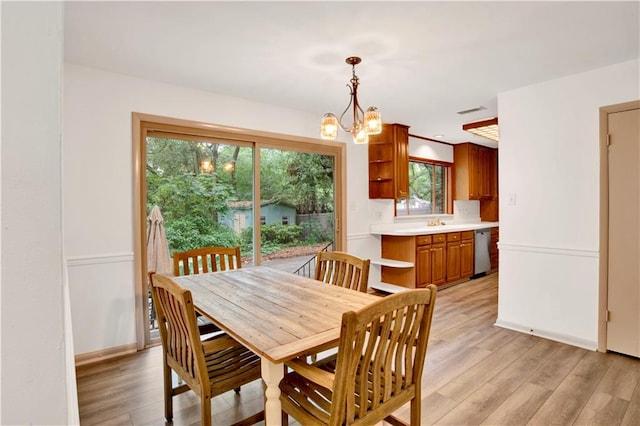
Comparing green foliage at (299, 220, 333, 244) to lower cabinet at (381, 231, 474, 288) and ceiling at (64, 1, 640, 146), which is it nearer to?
lower cabinet at (381, 231, 474, 288)

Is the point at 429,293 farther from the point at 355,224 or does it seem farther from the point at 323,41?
the point at 355,224

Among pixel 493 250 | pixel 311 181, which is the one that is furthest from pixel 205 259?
pixel 493 250

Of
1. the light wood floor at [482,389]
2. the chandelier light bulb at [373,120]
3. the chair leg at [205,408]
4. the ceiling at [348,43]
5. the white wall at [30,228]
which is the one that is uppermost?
the ceiling at [348,43]

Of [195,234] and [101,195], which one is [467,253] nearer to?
[195,234]

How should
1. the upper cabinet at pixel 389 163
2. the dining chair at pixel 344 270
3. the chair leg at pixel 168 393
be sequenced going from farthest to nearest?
1. the upper cabinet at pixel 389 163
2. the dining chair at pixel 344 270
3. the chair leg at pixel 168 393

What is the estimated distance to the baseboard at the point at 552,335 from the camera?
283cm

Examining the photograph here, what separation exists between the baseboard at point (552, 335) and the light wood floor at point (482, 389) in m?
0.07

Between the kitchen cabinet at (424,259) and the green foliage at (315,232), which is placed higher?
the green foliage at (315,232)

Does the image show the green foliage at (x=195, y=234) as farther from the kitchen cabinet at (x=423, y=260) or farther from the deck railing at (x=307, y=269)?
the kitchen cabinet at (x=423, y=260)

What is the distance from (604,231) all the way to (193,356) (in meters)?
3.23

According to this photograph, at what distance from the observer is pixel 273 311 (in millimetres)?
1686

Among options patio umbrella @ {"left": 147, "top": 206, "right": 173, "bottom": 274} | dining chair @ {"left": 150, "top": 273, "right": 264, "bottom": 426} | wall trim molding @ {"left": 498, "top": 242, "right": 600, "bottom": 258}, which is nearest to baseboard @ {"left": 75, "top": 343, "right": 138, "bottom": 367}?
patio umbrella @ {"left": 147, "top": 206, "right": 173, "bottom": 274}

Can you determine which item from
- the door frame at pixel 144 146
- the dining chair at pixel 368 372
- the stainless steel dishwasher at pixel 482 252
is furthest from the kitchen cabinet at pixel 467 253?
the dining chair at pixel 368 372

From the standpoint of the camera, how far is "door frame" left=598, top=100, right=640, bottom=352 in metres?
2.71
